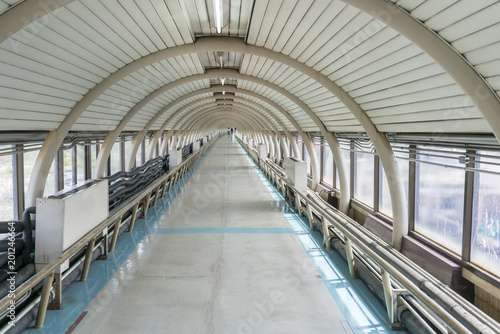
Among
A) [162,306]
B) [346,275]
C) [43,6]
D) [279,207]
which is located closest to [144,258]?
[162,306]

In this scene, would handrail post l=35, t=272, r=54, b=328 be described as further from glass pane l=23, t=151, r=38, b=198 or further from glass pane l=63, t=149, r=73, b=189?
glass pane l=63, t=149, r=73, b=189

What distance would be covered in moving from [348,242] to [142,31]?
498 centimetres

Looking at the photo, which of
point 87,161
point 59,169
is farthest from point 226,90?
point 59,169

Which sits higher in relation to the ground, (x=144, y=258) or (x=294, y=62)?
(x=294, y=62)

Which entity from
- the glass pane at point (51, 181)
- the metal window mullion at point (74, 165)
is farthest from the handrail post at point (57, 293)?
the metal window mullion at point (74, 165)

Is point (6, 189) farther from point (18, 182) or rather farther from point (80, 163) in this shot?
point (80, 163)

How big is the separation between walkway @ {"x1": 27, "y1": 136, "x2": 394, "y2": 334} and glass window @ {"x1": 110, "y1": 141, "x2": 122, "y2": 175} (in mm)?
7665

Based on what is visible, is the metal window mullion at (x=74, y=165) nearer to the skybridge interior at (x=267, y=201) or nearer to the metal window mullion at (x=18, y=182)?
the skybridge interior at (x=267, y=201)

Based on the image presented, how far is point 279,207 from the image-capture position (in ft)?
30.3

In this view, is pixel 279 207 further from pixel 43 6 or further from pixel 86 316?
pixel 43 6

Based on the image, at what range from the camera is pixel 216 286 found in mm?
4297

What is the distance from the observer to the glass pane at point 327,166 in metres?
13.9

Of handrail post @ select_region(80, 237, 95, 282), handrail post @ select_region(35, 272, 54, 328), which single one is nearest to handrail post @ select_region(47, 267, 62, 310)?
handrail post @ select_region(35, 272, 54, 328)

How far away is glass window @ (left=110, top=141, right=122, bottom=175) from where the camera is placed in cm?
1409
